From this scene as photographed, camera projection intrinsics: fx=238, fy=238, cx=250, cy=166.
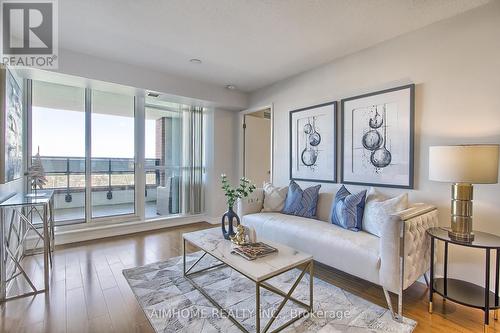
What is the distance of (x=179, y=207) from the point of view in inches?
184

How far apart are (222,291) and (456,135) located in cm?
254

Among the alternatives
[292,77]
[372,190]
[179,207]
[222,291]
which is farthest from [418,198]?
[179,207]

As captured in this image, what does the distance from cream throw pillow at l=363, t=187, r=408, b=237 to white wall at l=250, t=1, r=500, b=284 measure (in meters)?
0.26

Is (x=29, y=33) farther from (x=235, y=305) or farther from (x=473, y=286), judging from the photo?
(x=473, y=286)

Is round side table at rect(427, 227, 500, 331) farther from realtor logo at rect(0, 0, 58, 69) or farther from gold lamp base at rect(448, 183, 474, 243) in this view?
realtor logo at rect(0, 0, 58, 69)

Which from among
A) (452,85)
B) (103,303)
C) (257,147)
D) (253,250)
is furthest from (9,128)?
(452,85)

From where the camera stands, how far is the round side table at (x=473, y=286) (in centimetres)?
163

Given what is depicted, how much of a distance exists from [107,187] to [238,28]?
321cm

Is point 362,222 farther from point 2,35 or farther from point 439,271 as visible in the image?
point 2,35

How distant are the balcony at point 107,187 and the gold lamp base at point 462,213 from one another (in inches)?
161

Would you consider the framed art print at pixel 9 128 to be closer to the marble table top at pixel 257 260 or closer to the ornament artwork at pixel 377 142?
the marble table top at pixel 257 260

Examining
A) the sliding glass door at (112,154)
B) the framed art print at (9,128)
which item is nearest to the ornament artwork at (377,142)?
the framed art print at (9,128)

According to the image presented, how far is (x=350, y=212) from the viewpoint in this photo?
2.48 meters

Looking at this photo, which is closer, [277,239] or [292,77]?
[277,239]
